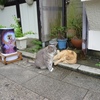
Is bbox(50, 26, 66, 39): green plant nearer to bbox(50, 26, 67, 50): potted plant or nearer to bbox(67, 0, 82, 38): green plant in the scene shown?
bbox(50, 26, 67, 50): potted plant

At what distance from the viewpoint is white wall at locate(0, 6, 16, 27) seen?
549cm

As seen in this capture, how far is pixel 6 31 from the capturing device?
315 cm

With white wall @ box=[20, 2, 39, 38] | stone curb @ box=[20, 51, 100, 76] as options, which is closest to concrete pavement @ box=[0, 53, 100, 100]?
stone curb @ box=[20, 51, 100, 76]

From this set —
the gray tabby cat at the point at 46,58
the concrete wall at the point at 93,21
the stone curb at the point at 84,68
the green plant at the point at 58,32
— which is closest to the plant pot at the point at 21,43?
the green plant at the point at 58,32

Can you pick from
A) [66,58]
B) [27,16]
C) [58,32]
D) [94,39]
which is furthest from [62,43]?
[27,16]

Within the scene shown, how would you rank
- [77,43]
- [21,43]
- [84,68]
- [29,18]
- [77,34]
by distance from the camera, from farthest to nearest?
[29,18], [21,43], [77,34], [77,43], [84,68]

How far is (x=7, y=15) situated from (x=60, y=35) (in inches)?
127

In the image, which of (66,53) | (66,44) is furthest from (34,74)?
(66,44)

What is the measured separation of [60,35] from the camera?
12.9ft

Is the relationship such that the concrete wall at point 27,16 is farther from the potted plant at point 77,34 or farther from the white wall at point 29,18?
the potted plant at point 77,34

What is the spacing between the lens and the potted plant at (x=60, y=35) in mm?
3786

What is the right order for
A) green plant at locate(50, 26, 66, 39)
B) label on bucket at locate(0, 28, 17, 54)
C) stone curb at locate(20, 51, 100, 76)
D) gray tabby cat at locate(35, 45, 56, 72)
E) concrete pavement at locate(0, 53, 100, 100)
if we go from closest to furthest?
1. concrete pavement at locate(0, 53, 100, 100)
2. stone curb at locate(20, 51, 100, 76)
3. gray tabby cat at locate(35, 45, 56, 72)
4. label on bucket at locate(0, 28, 17, 54)
5. green plant at locate(50, 26, 66, 39)

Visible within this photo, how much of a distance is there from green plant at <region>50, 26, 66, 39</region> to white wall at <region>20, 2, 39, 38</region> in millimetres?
963

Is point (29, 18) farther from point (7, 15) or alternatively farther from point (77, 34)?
point (77, 34)
